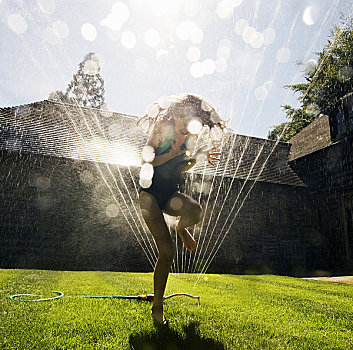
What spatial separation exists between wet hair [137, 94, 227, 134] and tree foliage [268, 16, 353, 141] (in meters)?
22.3

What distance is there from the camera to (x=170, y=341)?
1.91 metres

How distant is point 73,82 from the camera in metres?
29.3

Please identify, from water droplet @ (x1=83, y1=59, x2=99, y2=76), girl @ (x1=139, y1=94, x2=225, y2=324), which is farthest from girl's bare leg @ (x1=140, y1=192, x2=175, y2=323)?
water droplet @ (x1=83, y1=59, x2=99, y2=76)

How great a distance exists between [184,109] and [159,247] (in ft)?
4.16

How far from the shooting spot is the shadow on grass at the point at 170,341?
1812 mm

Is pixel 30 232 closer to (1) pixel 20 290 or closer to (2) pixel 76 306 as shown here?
(1) pixel 20 290

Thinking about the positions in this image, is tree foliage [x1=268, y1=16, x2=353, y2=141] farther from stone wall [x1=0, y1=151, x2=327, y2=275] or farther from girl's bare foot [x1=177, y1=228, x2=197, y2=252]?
girl's bare foot [x1=177, y1=228, x2=197, y2=252]

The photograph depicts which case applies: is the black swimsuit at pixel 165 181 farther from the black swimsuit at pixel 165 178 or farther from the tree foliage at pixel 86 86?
the tree foliage at pixel 86 86

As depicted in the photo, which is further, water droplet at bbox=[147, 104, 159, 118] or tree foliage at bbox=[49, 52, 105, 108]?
tree foliage at bbox=[49, 52, 105, 108]

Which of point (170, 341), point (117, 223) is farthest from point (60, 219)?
point (170, 341)

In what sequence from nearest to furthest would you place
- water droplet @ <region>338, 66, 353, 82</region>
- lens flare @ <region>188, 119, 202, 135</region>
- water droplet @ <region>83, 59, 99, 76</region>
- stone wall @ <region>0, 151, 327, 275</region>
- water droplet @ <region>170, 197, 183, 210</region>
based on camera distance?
water droplet @ <region>170, 197, 183, 210</region>, lens flare @ <region>188, 119, 202, 135</region>, stone wall @ <region>0, 151, 327, 275</region>, water droplet @ <region>338, 66, 353, 82</region>, water droplet @ <region>83, 59, 99, 76</region>

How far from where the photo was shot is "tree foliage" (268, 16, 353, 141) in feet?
77.4

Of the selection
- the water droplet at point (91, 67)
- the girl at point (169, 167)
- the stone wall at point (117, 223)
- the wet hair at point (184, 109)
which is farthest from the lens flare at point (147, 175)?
the water droplet at point (91, 67)

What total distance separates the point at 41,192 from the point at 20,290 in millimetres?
7027
